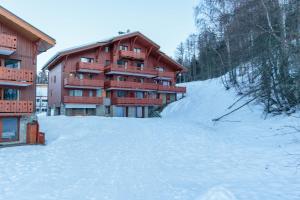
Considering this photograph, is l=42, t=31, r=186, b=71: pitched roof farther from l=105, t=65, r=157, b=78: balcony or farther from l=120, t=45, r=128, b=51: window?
l=105, t=65, r=157, b=78: balcony

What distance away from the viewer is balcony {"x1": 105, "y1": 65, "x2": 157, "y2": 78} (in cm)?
3594

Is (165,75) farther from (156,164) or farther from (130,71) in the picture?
(156,164)

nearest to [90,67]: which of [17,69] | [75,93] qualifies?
[75,93]

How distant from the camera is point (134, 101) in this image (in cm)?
3703

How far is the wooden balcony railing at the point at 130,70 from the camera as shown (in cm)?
3590

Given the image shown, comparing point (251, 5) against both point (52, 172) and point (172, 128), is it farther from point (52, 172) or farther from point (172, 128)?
point (52, 172)

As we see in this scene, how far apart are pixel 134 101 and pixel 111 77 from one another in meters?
4.58

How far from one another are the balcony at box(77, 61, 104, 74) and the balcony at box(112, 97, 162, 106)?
14.0 ft

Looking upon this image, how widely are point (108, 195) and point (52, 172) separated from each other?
378cm

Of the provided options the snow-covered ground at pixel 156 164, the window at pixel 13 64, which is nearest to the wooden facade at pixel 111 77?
the snow-covered ground at pixel 156 164

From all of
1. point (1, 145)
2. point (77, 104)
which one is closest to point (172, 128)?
point (1, 145)

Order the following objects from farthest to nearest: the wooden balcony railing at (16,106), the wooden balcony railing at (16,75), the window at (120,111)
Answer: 1. the window at (120,111)
2. the wooden balcony railing at (16,75)
3. the wooden balcony railing at (16,106)

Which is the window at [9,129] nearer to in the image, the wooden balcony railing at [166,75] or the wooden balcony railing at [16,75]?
the wooden balcony railing at [16,75]

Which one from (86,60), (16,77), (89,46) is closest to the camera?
(16,77)
